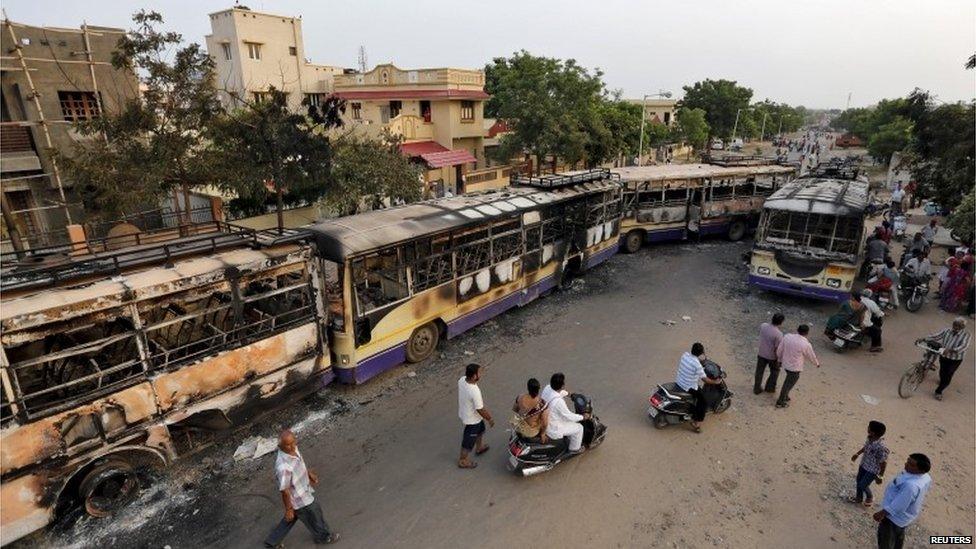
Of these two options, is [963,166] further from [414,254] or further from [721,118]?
[721,118]

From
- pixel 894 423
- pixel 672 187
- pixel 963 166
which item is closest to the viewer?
pixel 894 423

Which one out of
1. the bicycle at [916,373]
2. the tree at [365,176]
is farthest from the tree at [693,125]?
the bicycle at [916,373]

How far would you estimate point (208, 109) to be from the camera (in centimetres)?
1198

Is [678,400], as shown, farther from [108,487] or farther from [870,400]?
[108,487]

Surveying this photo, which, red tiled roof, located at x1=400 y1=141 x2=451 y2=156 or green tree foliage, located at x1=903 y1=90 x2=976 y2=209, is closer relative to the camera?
green tree foliage, located at x1=903 y1=90 x2=976 y2=209

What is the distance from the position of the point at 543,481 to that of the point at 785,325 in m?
7.31

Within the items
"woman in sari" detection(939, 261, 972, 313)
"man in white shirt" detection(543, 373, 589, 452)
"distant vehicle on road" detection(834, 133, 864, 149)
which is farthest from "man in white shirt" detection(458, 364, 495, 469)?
"distant vehicle on road" detection(834, 133, 864, 149)

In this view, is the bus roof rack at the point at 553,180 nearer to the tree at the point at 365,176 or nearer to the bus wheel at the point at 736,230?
the tree at the point at 365,176

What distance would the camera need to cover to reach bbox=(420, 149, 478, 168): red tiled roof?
25.2 m

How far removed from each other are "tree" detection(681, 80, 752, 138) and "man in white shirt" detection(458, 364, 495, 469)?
45.7 meters

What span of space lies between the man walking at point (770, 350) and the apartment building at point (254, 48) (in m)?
27.1

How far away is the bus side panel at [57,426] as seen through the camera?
4793mm

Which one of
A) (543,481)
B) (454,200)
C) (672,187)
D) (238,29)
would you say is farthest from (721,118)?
(543,481)

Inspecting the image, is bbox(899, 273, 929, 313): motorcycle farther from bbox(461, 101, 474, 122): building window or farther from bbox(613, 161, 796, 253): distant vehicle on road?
bbox(461, 101, 474, 122): building window
